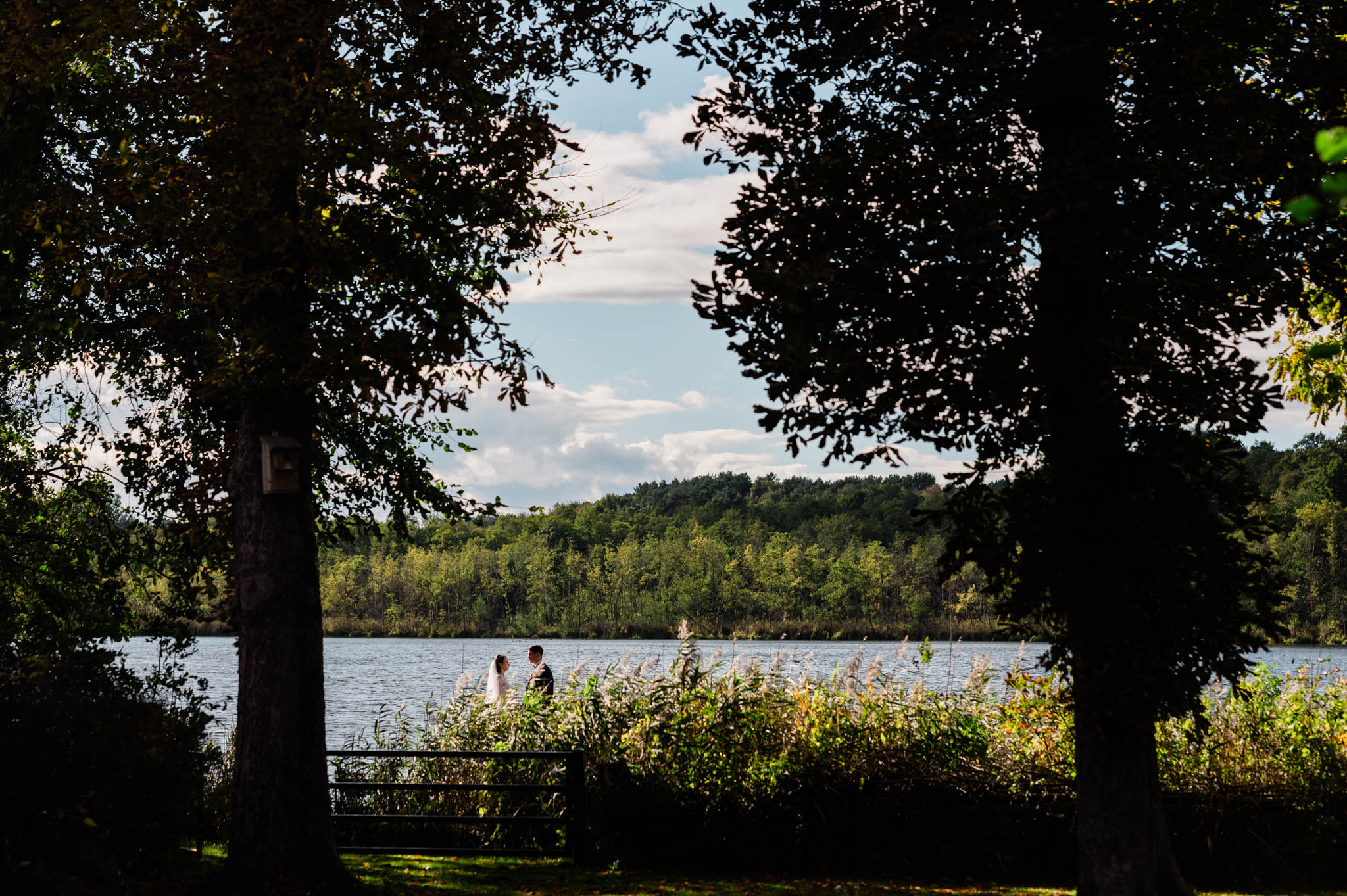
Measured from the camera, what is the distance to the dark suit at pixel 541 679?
1136cm

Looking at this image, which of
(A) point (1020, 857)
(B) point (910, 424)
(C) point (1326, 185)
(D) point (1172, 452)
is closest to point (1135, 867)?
(A) point (1020, 857)

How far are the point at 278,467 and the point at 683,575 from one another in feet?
280

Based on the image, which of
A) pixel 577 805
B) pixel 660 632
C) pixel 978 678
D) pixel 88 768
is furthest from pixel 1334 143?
pixel 660 632

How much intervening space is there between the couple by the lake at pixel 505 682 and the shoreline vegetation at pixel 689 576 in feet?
191

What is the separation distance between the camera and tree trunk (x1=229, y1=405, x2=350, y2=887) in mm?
8203

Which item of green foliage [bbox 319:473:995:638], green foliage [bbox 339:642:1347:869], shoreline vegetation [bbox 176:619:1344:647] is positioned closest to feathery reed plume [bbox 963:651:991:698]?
green foliage [bbox 339:642:1347:869]

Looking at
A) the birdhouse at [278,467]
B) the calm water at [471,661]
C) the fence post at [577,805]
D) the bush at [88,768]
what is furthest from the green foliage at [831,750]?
the birdhouse at [278,467]

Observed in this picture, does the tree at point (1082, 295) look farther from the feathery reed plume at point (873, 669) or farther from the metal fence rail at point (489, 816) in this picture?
the metal fence rail at point (489, 816)

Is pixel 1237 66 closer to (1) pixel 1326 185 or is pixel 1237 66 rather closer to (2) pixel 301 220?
(2) pixel 301 220

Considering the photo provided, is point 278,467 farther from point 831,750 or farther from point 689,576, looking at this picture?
point 689,576

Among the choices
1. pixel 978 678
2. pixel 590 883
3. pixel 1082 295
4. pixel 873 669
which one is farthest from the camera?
pixel 978 678

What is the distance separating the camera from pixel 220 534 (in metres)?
10.6

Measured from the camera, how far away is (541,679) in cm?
1229

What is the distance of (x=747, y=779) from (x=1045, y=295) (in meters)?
4.82
